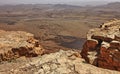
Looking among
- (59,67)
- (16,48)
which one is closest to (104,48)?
(59,67)

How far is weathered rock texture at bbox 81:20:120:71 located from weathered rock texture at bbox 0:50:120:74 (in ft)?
1.87

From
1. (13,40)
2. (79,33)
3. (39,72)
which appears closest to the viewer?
(39,72)

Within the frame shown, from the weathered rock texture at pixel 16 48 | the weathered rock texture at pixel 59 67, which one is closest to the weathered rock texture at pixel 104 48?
the weathered rock texture at pixel 59 67

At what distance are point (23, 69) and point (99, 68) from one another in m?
4.46

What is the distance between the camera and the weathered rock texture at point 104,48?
47.1 feet

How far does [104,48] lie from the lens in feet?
48.1

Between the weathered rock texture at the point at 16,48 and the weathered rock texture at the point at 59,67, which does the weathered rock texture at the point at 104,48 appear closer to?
the weathered rock texture at the point at 59,67

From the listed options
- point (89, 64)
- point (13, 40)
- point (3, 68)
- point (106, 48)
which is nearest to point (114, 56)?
point (106, 48)

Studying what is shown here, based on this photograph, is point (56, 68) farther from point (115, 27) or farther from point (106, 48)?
point (115, 27)

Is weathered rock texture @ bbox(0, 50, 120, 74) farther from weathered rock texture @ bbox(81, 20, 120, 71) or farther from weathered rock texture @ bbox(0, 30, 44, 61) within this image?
weathered rock texture @ bbox(0, 30, 44, 61)

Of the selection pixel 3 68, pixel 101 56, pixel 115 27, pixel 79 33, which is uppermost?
pixel 115 27

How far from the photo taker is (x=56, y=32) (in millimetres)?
71000

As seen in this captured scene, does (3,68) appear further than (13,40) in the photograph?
No

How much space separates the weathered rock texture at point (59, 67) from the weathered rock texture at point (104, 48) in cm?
57
